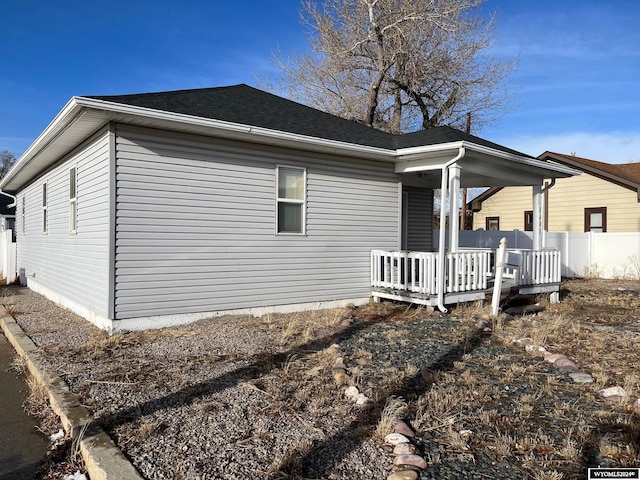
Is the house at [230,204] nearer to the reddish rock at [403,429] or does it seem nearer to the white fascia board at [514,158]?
the white fascia board at [514,158]

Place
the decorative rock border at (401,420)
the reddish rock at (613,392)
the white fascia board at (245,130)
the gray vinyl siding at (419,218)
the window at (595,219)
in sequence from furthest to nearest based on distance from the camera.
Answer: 1. the window at (595,219)
2. the gray vinyl siding at (419,218)
3. the white fascia board at (245,130)
4. the reddish rock at (613,392)
5. the decorative rock border at (401,420)

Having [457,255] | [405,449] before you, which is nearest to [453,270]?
[457,255]

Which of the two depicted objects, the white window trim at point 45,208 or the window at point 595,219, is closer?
the white window trim at point 45,208

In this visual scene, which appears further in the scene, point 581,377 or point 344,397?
point 581,377

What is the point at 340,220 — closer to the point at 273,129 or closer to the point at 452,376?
the point at 273,129

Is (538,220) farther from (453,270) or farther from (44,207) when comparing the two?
(44,207)

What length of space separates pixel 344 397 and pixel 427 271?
4.31 meters

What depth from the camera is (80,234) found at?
24.7ft

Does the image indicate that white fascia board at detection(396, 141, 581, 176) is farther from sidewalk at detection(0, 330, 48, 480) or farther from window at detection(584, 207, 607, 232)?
window at detection(584, 207, 607, 232)

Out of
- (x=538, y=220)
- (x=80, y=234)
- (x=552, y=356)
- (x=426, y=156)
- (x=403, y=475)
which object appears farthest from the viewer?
(x=538, y=220)

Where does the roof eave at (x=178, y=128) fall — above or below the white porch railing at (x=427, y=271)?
above

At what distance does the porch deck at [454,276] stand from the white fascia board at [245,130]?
78.5 inches

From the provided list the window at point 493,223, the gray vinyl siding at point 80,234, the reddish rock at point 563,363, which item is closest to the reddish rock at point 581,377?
the reddish rock at point 563,363

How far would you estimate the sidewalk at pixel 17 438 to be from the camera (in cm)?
296
